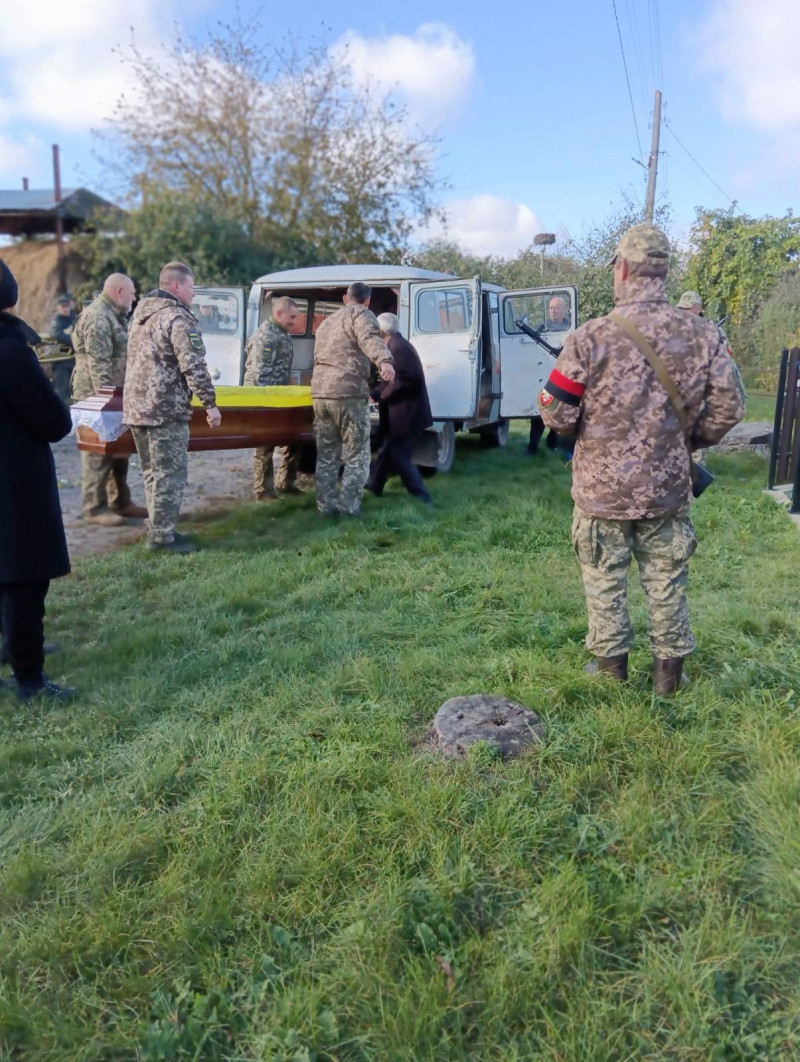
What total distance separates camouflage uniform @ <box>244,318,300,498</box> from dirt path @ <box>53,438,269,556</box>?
30cm

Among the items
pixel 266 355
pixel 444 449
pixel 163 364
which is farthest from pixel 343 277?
pixel 163 364

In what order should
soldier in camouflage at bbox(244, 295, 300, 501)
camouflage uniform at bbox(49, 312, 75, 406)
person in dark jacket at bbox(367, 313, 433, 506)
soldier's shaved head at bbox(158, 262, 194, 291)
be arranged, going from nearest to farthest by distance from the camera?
soldier's shaved head at bbox(158, 262, 194, 291) < person in dark jacket at bbox(367, 313, 433, 506) < soldier in camouflage at bbox(244, 295, 300, 501) < camouflage uniform at bbox(49, 312, 75, 406)

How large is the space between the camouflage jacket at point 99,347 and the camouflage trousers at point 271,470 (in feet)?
4.79

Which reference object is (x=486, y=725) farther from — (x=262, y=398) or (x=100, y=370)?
(x=100, y=370)

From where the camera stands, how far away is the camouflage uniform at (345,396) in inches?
250

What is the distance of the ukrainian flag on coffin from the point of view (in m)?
6.52

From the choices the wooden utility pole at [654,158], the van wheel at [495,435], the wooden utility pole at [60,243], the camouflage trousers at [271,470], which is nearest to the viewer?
the camouflage trousers at [271,470]

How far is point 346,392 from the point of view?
6.40 metres

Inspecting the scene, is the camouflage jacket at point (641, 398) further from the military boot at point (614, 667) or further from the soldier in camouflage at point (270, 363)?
the soldier in camouflage at point (270, 363)

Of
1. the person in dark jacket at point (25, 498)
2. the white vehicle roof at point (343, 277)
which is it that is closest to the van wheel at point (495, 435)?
the white vehicle roof at point (343, 277)

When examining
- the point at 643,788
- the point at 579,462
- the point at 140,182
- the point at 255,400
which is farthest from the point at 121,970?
the point at 140,182

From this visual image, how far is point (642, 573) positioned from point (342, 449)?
3.84 m

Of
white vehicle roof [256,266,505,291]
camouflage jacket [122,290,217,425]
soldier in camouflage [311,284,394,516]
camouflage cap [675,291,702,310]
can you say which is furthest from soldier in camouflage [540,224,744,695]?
white vehicle roof [256,266,505,291]

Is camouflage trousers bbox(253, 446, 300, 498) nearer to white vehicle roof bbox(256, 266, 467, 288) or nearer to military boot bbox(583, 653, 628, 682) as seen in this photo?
white vehicle roof bbox(256, 266, 467, 288)
